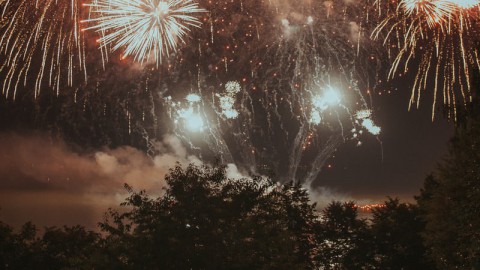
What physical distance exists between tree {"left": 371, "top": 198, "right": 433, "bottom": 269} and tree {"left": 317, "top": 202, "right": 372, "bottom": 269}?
101 centimetres

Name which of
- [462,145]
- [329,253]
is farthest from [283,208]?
[462,145]

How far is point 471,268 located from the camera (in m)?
13.6

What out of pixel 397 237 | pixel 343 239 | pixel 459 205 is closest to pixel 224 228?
pixel 459 205

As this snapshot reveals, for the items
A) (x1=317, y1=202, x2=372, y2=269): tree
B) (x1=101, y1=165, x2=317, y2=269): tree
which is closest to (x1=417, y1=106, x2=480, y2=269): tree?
(x1=101, y1=165, x2=317, y2=269): tree

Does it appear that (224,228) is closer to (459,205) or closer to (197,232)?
(197,232)

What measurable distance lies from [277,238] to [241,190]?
4111 mm

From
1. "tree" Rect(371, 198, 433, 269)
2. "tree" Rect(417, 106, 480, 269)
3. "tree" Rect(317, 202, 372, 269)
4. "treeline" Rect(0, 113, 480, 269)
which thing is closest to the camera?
"tree" Rect(417, 106, 480, 269)

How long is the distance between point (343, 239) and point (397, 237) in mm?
5524

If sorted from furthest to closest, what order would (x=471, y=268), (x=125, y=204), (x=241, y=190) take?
(x=241, y=190) → (x=125, y=204) → (x=471, y=268)

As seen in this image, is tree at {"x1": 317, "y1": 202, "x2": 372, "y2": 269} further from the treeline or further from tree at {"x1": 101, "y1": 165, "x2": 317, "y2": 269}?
tree at {"x1": 101, "y1": 165, "x2": 317, "y2": 269}

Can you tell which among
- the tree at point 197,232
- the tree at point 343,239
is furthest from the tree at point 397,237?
the tree at point 197,232

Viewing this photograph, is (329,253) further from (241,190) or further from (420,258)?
(241,190)

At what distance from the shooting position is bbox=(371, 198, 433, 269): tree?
83.3 ft

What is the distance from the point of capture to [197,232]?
1597 cm
